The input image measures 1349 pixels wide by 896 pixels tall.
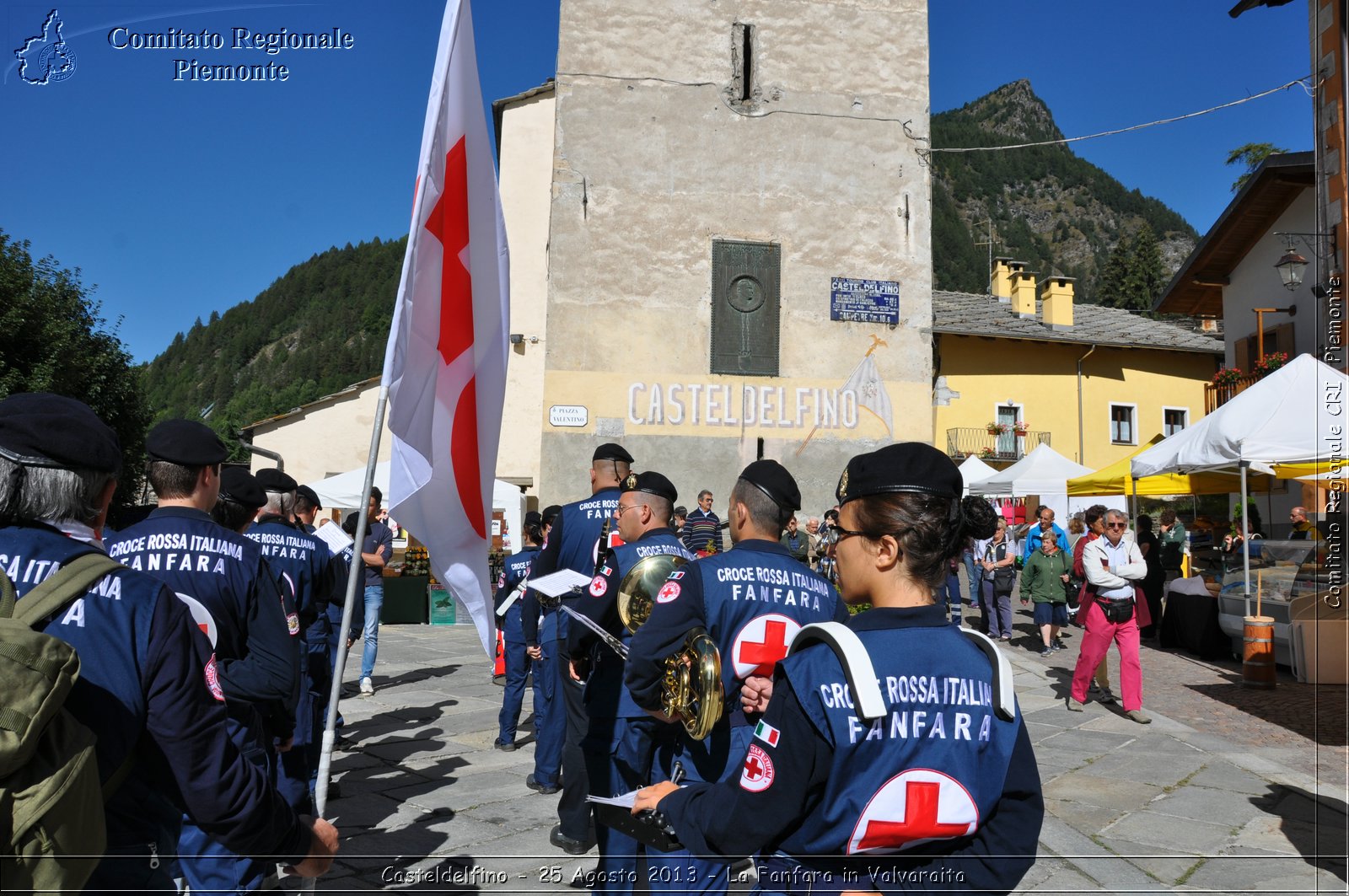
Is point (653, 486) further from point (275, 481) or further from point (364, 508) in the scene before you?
point (275, 481)

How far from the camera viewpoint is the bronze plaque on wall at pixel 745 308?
21969mm

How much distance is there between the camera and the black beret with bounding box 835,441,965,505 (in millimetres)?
2045

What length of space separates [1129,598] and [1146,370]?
32649mm

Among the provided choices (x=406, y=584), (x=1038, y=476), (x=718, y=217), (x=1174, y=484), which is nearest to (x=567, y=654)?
(x=406, y=584)

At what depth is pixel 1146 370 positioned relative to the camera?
37.9 metres

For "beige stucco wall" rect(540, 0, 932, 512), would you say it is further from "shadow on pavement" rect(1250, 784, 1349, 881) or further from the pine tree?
the pine tree

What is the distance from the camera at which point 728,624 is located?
338cm

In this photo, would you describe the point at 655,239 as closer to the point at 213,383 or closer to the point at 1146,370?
the point at 1146,370

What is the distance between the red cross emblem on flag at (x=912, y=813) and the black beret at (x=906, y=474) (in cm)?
57

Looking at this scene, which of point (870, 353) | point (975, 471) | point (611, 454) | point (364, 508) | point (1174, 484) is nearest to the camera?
point (364, 508)

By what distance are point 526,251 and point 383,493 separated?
1349 cm

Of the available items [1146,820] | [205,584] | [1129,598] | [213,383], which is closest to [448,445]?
[205,584]

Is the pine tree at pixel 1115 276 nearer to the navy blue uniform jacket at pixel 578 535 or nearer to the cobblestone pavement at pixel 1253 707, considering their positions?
the cobblestone pavement at pixel 1253 707

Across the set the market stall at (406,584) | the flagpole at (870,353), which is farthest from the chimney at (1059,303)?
the market stall at (406,584)
